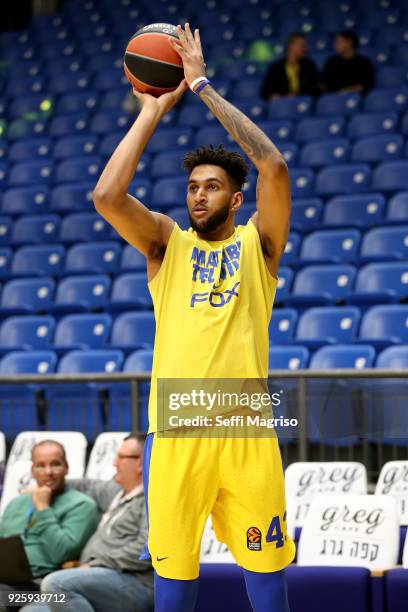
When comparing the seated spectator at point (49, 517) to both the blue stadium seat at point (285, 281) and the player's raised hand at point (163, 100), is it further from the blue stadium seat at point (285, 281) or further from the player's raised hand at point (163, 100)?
the blue stadium seat at point (285, 281)

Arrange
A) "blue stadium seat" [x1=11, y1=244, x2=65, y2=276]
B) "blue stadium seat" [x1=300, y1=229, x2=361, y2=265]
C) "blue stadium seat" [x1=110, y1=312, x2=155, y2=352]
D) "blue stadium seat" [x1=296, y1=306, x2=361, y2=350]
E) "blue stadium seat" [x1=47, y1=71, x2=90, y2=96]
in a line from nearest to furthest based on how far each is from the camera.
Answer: "blue stadium seat" [x1=296, y1=306, x2=361, y2=350] → "blue stadium seat" [x1=110, y1=312, x2=155, y2=352] → "blue stadium seat" [x1=300, y1=229, x2=361, y2=265] → "blue stadium seat" [x1=11, y1=244, x2=65, y2=276] → "blue stadium seat" [x1=47, y1=71, x2=90, y2=96]

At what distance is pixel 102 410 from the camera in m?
8.31

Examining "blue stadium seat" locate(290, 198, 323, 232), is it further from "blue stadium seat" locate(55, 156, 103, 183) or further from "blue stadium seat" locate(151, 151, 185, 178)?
"blue stadium seat" locate(55, 156, 103, 183)

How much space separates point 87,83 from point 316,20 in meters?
2.87

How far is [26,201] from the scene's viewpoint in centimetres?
1198

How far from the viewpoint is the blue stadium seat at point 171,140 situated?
39.2 feet

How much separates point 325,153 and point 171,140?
6.27 feet

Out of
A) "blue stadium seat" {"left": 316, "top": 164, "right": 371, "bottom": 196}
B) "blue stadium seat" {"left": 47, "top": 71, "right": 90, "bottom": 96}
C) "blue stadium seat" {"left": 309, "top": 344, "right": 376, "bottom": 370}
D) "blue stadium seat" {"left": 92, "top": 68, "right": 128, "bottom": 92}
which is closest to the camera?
"blue stadium seat" {"left": 309, "top": 344, "right": 376, "bottom": 370}

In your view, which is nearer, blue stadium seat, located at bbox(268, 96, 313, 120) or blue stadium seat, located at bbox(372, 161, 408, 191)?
blue stadium seat, located at bbox(372, 161, 408, 191)

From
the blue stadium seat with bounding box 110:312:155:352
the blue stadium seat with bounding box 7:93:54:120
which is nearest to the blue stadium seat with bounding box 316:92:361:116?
the blue stadium seat with bounding box 110:312:155:352

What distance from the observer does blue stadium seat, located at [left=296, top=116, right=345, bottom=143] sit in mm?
11266

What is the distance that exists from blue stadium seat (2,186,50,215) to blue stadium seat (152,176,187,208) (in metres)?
1.41

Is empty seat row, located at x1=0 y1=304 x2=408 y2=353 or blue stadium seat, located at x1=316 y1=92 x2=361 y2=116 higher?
blue stadium seat, located at x1=316 y1=92 x2=361 y2=116

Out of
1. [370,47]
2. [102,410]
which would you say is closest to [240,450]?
[102,410]
